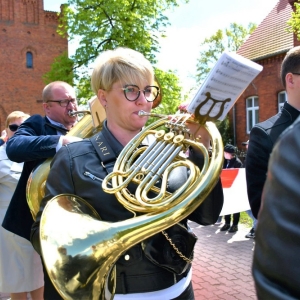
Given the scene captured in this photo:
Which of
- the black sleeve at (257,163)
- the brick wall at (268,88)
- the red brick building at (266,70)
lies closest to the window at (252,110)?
the red brick building at (266,70)

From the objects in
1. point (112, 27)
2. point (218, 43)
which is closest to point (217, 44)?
point (218, 43)

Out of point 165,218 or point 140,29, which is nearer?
point 165,218

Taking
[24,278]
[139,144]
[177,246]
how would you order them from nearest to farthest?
1. [177,246]
2. [139,144]
3. [24,278]

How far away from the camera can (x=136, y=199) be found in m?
1.53

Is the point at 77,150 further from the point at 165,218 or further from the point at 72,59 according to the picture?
the point at 72,59

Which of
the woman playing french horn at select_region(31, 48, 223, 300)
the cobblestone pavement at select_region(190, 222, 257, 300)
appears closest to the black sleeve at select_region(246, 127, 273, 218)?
the woman playing french horn at select_region(31, 48, 223, 300)

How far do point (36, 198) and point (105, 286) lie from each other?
1.19m

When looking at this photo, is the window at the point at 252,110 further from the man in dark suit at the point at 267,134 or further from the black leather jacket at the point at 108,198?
the black leather jacket at the point at 108,198

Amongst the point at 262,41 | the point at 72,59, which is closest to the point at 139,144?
the point at 72,59

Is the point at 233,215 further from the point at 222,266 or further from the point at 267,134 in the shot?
the point at 267,134

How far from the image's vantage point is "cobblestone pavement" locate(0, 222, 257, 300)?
4.48m

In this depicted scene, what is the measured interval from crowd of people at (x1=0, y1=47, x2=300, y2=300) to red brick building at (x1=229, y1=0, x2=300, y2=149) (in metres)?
16.5

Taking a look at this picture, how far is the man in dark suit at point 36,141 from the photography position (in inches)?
99.2

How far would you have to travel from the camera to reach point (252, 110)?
2073 centimetres
